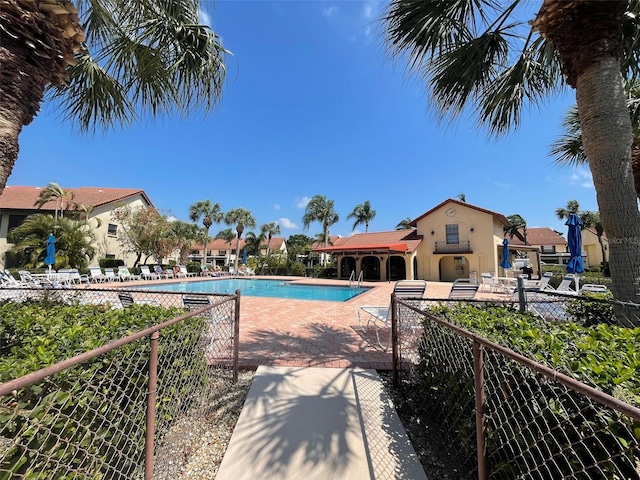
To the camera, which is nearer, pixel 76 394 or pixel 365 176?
pixel 76 394

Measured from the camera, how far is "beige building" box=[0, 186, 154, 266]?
2633 centimetres

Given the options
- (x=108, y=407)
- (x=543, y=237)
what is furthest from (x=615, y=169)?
(x=543, y=237)

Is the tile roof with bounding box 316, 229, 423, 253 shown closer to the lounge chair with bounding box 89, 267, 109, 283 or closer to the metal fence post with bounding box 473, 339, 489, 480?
the lounge chair with bounding box 89, 267, 109, 283

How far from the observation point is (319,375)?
4375 millimetres

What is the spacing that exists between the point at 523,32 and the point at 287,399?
7833 mm

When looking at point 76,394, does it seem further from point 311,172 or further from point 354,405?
point 311,172

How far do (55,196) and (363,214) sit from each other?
39.1 m

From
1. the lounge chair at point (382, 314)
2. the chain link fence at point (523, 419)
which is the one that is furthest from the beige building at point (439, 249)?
the chain link fence at point (523, 419)

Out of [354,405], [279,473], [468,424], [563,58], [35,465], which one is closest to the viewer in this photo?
[35,465]

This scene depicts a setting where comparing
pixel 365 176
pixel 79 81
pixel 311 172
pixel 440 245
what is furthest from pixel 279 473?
pixel 311 172

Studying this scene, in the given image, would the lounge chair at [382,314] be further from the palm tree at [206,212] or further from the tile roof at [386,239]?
the palm tree at [206,212]

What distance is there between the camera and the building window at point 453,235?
87.6ft

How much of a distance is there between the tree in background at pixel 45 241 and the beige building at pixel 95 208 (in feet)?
11.5

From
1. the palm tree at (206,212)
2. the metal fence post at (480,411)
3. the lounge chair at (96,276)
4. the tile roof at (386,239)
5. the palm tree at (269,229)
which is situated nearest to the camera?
the metal fence post at (480,411)
